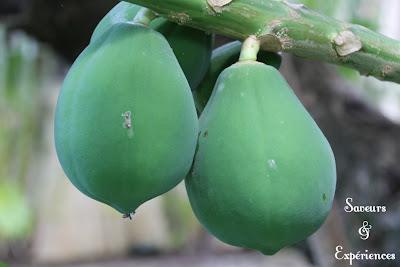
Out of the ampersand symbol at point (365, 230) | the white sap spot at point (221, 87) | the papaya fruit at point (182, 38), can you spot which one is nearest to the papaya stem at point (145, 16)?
the papaya fruit at point (182, 38)

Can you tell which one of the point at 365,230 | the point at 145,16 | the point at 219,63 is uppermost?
the point at 145,16

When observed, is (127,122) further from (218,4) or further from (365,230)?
(365,230)

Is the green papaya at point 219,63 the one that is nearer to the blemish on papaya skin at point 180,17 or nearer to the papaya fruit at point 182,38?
the papaya fruit at point 182,38

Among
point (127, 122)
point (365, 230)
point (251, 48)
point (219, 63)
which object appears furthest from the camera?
point (365, 230)

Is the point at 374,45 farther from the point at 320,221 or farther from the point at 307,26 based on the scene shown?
the point at 320,221

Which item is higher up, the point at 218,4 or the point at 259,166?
the point at 218,4

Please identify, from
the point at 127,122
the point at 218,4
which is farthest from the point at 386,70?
the point at 127,122
